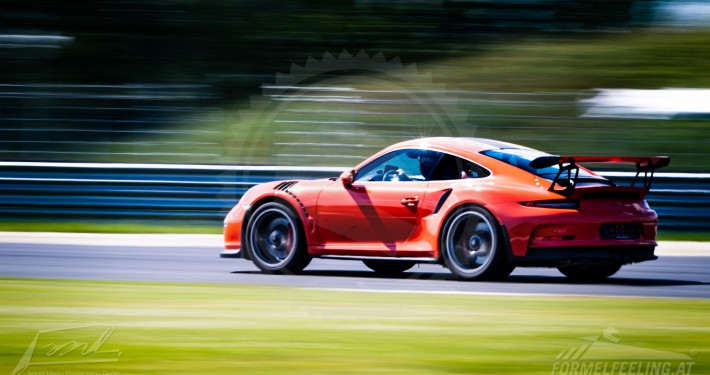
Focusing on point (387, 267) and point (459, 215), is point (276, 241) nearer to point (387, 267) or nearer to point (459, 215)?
point (387, 267)

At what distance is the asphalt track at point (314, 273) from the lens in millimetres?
8703

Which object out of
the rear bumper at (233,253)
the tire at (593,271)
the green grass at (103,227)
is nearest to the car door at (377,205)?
the rear bumper at (233,253)

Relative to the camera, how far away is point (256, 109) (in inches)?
795

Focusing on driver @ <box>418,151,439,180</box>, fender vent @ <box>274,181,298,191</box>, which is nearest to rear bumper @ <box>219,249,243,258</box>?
fender vent @ <box>274,181,298,191</box>

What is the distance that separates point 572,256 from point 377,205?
177 centimetres

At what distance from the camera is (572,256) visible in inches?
332

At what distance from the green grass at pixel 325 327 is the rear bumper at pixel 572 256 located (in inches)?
21.3

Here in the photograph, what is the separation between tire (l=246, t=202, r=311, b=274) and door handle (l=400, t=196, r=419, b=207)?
105 cm

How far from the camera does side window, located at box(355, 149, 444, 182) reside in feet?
30.3

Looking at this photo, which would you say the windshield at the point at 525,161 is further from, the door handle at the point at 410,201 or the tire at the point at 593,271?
the tire at the point at 593,271

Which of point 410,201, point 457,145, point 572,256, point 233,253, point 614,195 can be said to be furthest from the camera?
point 233,253

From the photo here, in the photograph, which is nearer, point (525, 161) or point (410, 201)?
point (525, 161)

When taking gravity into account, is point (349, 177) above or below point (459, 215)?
above

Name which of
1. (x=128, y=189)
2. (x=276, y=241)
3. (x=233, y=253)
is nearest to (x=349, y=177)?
(x=276, y=241)
